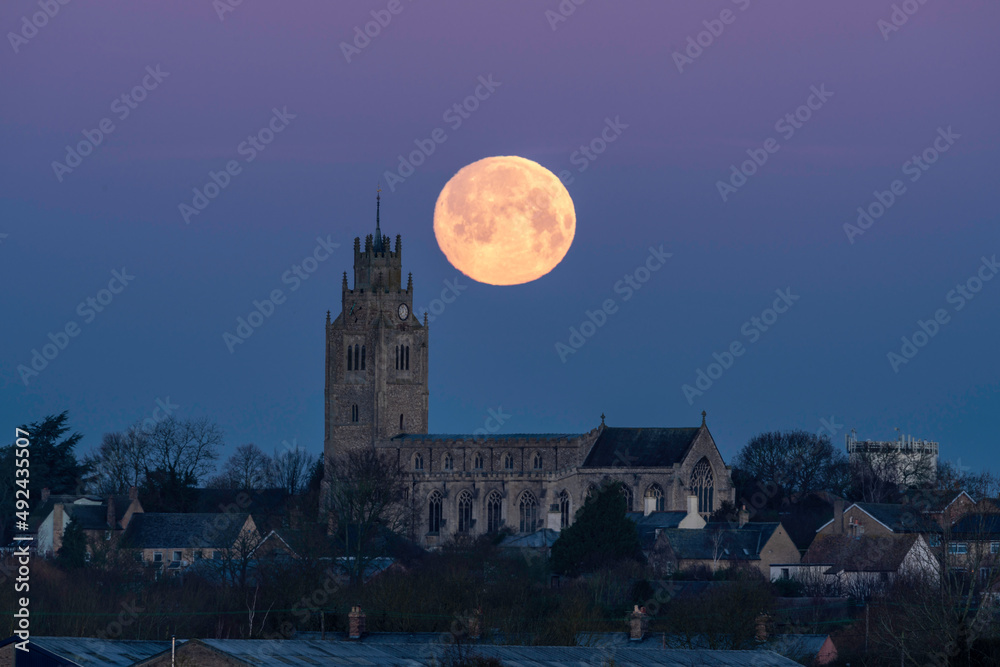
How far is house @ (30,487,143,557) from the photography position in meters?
96.8

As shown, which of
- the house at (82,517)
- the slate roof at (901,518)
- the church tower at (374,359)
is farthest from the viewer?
the church tower at (374,359)

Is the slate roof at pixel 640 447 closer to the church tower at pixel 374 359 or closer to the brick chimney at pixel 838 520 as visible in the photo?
the church tower at pixel 374 359

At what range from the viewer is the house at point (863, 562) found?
74.1 m

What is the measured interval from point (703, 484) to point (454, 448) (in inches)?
679

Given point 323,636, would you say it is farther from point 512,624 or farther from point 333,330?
point 333,330

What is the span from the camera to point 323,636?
49.5 meters

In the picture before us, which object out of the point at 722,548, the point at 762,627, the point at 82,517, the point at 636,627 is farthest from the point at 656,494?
the point at 636,627

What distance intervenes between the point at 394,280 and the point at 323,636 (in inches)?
3195

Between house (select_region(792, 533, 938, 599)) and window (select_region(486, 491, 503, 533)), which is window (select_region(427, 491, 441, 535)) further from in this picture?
house (select_region(792, 533, 938, 599))

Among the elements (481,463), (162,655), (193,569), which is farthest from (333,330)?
(162,655)

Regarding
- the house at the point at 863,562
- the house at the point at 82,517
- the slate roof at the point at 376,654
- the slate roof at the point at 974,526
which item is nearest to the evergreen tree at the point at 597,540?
the house at the point at 863,562

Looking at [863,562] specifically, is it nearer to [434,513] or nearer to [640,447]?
[640,447]

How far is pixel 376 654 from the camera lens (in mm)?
43781

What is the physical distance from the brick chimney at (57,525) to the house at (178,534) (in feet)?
12.1
